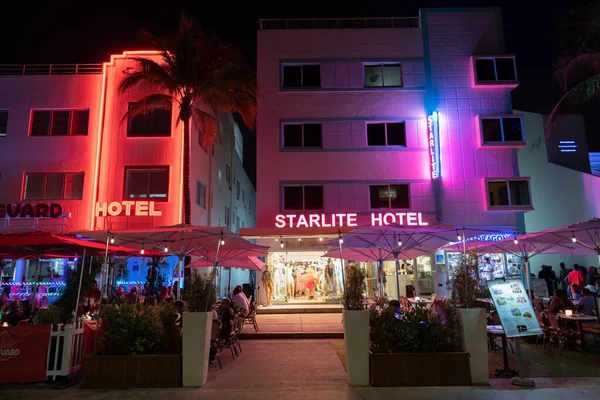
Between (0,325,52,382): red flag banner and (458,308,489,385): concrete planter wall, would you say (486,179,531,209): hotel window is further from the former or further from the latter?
(0,325,52,382): red flag banner

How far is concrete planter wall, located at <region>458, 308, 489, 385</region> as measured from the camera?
781cm

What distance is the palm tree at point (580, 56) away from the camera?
15969mm

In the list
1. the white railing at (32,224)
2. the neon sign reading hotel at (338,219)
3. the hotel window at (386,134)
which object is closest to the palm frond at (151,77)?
the white railing at (32,224)

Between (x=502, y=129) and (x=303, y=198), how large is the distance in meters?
9.82

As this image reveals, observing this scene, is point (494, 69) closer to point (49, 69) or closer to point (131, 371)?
point (131, 371)

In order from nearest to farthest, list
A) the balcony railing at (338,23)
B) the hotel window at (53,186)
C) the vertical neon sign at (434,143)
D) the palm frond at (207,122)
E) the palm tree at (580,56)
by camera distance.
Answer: the palm tree at (580,56)
the palm frond at (207,122)
the hotel window at (53,186)
the vertical neon sign at (434,143)
the balcony railing at (338,23)

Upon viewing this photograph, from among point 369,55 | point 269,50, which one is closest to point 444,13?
point 369,55

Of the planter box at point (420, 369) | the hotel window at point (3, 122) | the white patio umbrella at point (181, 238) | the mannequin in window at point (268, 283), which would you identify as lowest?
the planter box at point (420, 369)

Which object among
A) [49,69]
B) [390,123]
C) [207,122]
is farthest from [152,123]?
[390,123]

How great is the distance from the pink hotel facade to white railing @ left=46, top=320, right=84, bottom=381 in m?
10.9

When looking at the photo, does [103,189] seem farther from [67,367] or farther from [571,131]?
[571,131]

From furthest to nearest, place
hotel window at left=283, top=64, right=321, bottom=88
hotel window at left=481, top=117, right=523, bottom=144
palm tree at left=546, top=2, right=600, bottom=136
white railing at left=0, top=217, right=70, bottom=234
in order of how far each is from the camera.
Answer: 1. hotel window at left=283, top=64, right=321, bottom=88
2. hotel window at left=481, top=117, right=523, bottom=144
3. white railing at left=0, top=217, right=70, bottom=234
4. palm tree at left=546, top=2, right=600, bottom=136

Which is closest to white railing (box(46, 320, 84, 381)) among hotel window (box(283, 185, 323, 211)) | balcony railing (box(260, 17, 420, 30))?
hotel window (box(283, 185, 323, 211))

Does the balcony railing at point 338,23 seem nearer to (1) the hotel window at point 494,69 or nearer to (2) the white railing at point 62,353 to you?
(1) the hotel window at point 494,69
